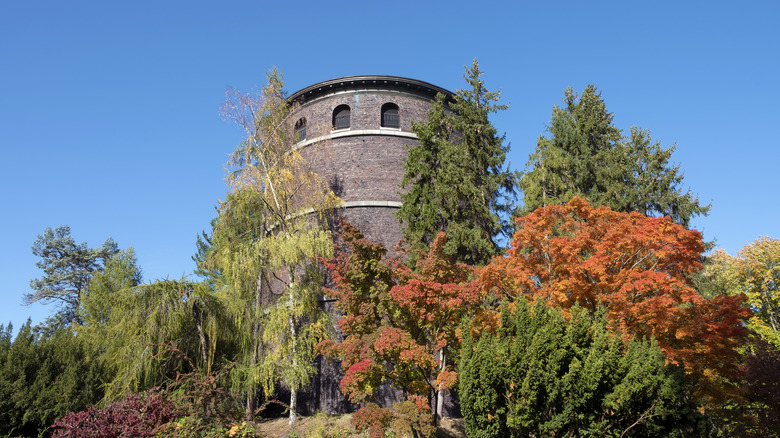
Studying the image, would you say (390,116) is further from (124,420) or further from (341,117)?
(124,420)

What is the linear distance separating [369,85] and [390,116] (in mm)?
1675

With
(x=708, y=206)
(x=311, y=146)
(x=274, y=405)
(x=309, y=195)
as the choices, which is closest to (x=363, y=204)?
(x=309, y=195)

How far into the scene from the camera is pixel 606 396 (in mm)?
9750

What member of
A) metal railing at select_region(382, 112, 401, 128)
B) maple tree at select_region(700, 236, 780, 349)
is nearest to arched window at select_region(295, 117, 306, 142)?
metal railing at select_region(382, 112, 401, 128)

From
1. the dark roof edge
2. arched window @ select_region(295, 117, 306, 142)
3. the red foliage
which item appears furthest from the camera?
arched window @ select_region(295, 117, 306, 142)

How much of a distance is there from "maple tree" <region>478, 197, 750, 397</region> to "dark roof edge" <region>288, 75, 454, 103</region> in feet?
34.9

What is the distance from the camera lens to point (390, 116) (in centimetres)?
2322

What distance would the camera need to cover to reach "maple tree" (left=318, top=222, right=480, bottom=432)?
1253 cm

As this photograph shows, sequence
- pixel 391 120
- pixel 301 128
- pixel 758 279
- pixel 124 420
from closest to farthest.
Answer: pixel 124 420 < pixel 391 120 < pixel 301 128 < pixel 758 279

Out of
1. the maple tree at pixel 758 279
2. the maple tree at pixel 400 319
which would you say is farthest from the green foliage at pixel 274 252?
the maple tree at pixel 758 279

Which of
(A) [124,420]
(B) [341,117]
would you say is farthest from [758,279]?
(A) [124,420]

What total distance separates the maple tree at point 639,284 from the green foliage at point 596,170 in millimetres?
5423

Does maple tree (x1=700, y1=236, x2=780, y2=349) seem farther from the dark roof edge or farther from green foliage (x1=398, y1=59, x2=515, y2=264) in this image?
the dark roof edge

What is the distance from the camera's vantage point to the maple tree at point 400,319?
493 inches
